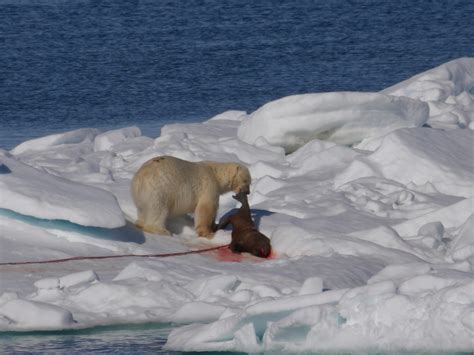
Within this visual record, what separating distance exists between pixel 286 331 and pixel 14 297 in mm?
2169

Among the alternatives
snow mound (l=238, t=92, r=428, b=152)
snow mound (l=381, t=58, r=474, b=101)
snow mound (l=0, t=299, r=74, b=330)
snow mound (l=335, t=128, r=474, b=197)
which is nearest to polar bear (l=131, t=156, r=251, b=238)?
snow mound (l=335, t=128, r=474, b=197)

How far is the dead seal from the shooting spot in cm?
1118

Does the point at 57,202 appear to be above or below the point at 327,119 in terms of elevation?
above

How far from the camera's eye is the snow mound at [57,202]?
10961mm

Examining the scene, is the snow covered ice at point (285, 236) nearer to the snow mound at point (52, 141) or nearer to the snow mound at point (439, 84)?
the snow mound at point (52, 141)

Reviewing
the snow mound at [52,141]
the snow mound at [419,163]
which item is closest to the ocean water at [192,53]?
the snow mound at [52,141]

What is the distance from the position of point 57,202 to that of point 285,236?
1798mm

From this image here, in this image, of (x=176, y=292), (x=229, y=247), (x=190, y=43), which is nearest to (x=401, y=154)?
(x=229, y=247)

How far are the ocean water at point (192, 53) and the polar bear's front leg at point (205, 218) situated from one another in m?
7.30

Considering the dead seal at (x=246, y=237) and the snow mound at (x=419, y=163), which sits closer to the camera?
the dead seal at (x=246, y=237)

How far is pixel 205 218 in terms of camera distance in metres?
11.8

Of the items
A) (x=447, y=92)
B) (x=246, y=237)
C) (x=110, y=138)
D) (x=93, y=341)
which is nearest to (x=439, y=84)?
(x=447, y=92)

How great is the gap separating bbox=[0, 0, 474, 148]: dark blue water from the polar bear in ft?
24.1

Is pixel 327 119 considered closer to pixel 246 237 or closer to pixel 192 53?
pixel 246 237
